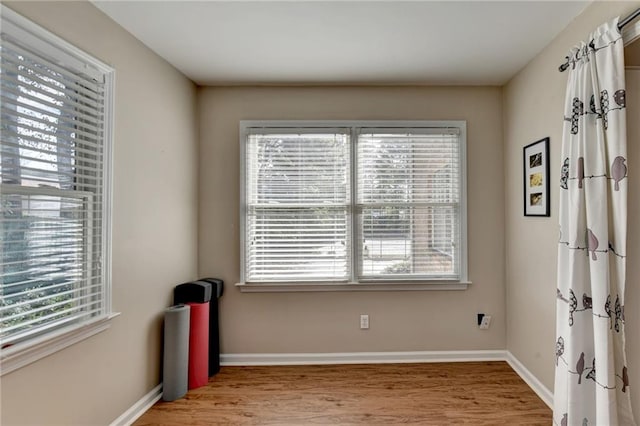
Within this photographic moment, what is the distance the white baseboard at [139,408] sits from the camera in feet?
6.64

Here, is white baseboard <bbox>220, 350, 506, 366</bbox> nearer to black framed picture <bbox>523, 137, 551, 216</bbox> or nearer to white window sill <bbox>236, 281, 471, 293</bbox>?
white window sill <bbox>236, 281, 471, 293</bbox>

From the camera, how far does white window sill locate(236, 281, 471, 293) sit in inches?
114

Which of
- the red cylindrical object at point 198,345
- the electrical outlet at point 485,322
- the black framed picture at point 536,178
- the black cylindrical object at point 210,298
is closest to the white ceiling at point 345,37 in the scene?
the black framed picture at point 536,178

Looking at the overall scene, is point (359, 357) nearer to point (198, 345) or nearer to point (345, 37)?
point (198, 345)

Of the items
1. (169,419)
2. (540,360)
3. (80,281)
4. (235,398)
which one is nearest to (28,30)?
(80,281)

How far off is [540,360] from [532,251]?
0.84 meters

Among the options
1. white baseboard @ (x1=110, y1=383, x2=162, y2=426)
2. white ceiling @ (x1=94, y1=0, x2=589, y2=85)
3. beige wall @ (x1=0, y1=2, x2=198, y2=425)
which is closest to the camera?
beige wall @ (x1=0, y1=2, x2=198, y2=425)

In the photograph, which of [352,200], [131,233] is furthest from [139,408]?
[352,200]

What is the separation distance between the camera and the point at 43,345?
148cm

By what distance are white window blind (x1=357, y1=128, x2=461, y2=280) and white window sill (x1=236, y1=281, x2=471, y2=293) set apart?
3.7 inches

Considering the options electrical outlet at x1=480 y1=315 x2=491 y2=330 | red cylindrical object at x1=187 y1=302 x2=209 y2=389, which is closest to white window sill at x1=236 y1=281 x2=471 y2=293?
electrical outlet at x1=480 y1=315 x2=491 y2=330

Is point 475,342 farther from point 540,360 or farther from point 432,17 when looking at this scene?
point 432,17

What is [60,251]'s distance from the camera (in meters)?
1.64

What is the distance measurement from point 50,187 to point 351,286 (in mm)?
2302
